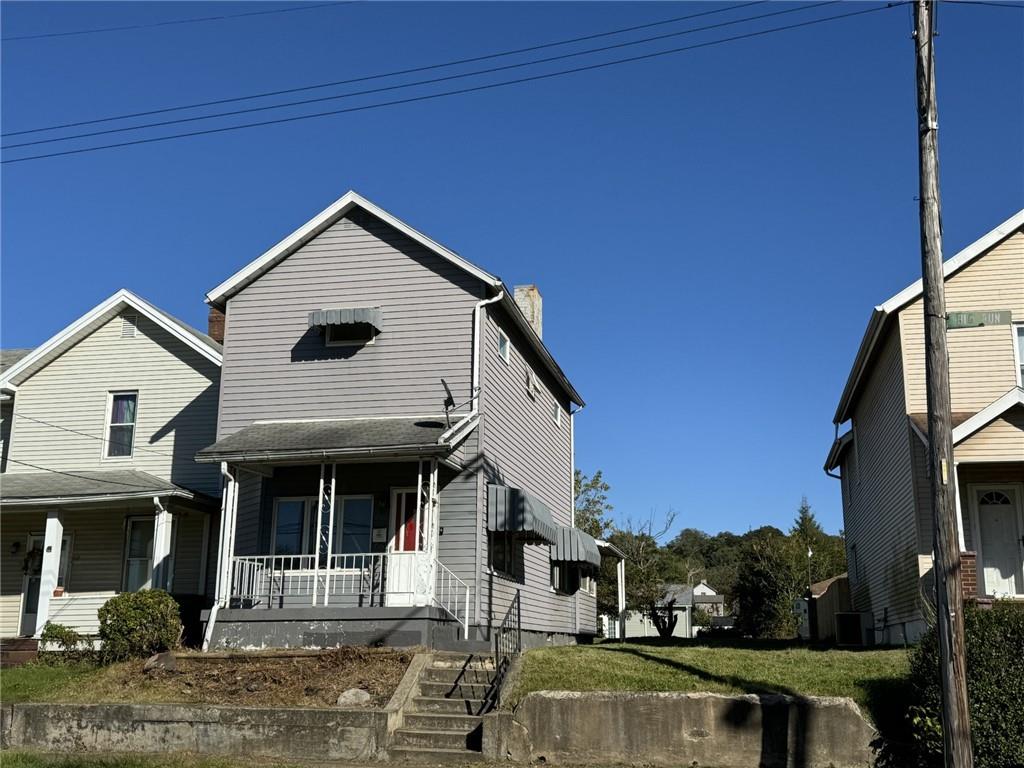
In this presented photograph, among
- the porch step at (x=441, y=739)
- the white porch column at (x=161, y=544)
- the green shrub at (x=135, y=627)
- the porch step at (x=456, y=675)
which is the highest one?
the white porch column at (x=161, y=544)

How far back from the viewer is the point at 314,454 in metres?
17.5

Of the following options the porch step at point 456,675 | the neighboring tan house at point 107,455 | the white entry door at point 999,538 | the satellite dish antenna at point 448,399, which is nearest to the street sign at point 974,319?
the porch step at point 456,675

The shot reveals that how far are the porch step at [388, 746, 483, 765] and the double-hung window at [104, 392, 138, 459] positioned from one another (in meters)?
13.5

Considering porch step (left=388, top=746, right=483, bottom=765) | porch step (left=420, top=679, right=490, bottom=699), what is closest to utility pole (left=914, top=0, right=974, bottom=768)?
porch step (left=388, top=746, right=483, bottom=765)

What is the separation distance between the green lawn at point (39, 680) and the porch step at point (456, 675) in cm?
578

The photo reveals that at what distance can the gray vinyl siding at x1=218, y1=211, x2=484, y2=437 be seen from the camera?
19953 millimetres

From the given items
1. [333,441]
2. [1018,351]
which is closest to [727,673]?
[333,441]

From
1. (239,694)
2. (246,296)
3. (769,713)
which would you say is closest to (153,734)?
(239,694)

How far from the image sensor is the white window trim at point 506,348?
70.2ft

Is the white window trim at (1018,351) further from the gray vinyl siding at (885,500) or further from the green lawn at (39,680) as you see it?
the green lawn at (39,680)

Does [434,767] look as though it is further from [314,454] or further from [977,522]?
[977,522]

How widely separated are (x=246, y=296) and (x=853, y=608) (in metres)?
19.8

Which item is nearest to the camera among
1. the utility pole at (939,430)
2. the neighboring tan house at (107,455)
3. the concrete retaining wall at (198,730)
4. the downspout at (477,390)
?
the utility pole at (939,430)

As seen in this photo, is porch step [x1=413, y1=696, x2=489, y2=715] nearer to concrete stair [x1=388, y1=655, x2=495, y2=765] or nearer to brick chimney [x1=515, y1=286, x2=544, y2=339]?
concrete stair [x1=388, y1=655, x2=495, y2=765]
